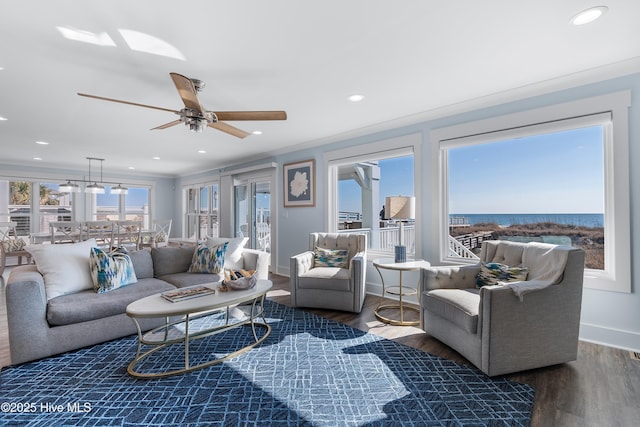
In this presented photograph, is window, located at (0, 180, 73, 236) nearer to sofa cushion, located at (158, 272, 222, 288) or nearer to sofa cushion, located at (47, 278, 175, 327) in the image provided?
sofa cushion, located at (158, 272, 222, 288)

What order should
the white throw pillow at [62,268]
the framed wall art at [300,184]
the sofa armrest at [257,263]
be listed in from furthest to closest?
1. the framed wall art at [300,184]
2. the sofa armrest at [257,263]
3. the white throw pillow at [62,268]

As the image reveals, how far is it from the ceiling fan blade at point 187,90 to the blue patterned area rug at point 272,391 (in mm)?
1984

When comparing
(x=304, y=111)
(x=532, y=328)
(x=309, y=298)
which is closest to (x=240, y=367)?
(x=309, y=298)

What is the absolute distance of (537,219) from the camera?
3193 millimetres

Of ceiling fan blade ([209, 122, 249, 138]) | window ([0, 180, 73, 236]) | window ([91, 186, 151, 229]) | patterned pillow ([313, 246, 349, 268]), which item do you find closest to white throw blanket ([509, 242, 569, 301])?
patterned pillow ([313, 246, 349, 268])

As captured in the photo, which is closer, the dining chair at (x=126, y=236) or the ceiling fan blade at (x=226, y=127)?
the ceiling fan blade at (x=226, y=127)

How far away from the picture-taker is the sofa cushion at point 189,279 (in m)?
3.25

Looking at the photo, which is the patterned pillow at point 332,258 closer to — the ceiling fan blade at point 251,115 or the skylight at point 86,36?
the ceiling fan blade at point 251,115

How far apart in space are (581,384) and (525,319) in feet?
1.67

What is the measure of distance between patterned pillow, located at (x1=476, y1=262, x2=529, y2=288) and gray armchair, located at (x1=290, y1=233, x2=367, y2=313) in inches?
47.0

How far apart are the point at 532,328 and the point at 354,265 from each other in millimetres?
1683

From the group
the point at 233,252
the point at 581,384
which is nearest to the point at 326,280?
the point at 233,252

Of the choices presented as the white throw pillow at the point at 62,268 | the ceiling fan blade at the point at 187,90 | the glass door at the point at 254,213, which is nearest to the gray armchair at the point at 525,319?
the ceiling fan blade at the point at 187,90

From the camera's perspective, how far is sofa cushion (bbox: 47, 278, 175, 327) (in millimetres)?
2377
